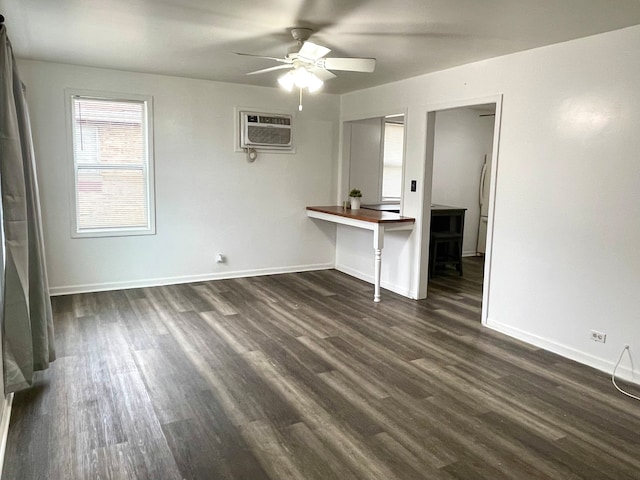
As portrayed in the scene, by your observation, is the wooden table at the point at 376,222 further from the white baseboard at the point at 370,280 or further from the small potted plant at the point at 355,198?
the white baseboard at the point at 370,280

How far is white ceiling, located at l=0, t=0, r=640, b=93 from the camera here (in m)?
2.85

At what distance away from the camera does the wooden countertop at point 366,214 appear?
196 inches

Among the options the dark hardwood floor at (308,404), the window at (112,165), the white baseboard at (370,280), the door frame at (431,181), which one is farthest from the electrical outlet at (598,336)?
the window at (112,165)

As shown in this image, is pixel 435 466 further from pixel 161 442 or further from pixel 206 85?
pixel 206 85

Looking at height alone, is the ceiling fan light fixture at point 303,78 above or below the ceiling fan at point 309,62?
below

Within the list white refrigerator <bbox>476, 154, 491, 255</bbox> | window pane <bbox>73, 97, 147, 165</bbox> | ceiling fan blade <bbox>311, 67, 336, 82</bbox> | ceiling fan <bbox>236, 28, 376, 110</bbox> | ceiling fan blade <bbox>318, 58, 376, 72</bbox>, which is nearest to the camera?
ceiling fan <bbox>236, 28, 376, 110</bbox>

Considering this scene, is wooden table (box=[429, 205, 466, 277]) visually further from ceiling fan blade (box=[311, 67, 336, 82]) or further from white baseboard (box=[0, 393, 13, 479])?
white baseboard (box=[0, 393, 13, 479])

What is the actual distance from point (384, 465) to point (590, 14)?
9.37ft

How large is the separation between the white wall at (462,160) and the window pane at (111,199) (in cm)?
424

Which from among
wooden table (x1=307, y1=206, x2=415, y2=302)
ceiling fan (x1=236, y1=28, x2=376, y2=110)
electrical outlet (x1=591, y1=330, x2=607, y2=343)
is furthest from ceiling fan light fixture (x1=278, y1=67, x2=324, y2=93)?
electrical outlet (x1=591, y1=330, x2=607, y2=343)

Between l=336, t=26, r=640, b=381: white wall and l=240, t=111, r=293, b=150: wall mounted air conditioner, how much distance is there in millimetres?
2192

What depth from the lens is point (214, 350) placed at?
3.65m

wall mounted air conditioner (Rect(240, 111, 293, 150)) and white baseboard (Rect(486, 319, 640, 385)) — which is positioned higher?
wall mounted air conditioner (Rect(240, 111, 293, 150))

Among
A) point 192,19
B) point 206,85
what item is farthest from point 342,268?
point 192,19
